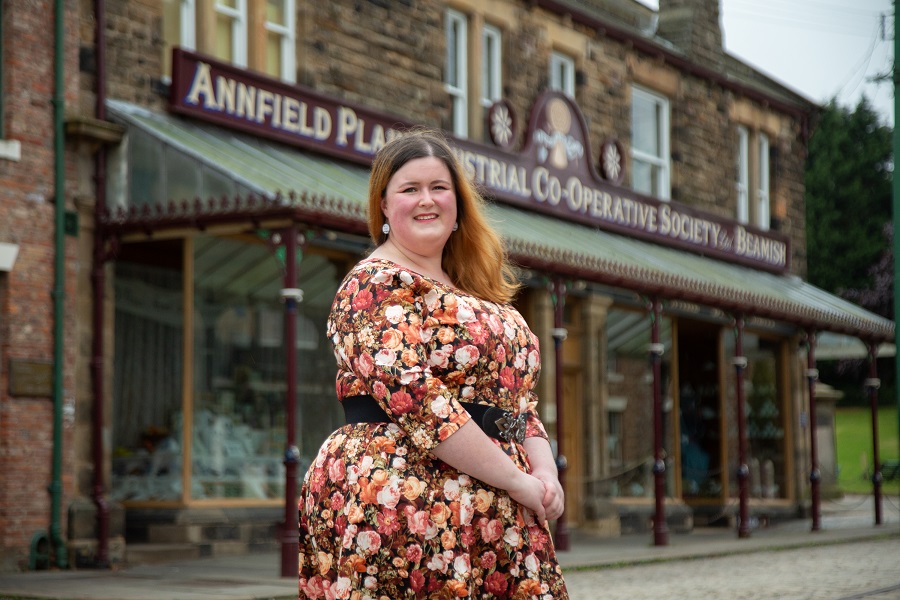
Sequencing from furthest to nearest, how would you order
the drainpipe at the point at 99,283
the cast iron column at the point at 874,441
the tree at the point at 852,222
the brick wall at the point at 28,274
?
the tree at the point at 852,222 → the cast iron column at the point at 874,441 → the drainpipe at the point at 99,283 → the brick wall at the point at 28,274

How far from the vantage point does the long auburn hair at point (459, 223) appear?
12.0 ft

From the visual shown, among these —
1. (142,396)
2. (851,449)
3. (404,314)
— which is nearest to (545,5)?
(142,396)

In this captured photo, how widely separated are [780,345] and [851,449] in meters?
22.7

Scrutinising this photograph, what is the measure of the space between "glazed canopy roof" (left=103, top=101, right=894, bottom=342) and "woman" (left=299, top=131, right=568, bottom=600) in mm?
4669

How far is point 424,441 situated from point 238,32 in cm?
1102

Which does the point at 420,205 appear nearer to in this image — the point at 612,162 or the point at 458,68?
the point at 458,68

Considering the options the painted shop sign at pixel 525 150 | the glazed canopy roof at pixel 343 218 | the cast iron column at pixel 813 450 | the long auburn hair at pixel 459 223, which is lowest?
the cast iron column at pixel 813 450

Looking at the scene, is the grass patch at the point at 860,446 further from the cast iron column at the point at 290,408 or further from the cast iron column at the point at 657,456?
the cast iron column at the point at 290,408

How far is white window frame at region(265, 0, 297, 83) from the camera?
14.1 meters

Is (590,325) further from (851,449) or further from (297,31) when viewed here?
Answer: (851,449)

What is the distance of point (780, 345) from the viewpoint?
22.6 metres

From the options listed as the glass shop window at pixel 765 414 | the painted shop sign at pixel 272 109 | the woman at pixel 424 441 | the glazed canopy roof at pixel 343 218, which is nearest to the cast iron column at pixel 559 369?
the glazed canopy roof at pixel 343 218

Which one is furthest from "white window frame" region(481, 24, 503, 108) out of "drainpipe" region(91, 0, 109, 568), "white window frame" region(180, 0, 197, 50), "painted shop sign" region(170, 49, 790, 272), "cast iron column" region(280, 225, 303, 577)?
"cast iron column" region(280, 225, 303, 577)

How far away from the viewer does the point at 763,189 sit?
77.4ft
